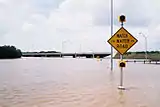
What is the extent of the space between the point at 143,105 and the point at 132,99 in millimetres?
1763

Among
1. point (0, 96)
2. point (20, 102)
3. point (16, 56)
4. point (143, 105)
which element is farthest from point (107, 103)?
point (16, 56)

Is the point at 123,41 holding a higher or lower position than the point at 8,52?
lower

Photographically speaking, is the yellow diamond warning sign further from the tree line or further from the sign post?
the tree line

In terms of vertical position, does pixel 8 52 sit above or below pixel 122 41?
above

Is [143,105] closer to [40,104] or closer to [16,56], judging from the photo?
[40,104]

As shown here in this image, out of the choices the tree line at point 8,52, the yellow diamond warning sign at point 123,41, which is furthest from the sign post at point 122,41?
the tree line at point 8,52

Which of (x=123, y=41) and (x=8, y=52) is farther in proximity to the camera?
(x=8, y=52)

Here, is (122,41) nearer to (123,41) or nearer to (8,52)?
(123,41)

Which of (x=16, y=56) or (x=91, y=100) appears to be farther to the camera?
(x=16, y=56)

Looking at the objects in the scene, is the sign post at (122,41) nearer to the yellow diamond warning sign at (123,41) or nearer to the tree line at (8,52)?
the yellow diamond warning sign at (123,41)

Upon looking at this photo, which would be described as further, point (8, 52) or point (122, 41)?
point (8, 52)

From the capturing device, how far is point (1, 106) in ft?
41.2

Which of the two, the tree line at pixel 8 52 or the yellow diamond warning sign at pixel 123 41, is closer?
the yellow diamond warning sign at pixel 123 41

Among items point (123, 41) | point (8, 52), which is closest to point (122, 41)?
point (123, 41)
